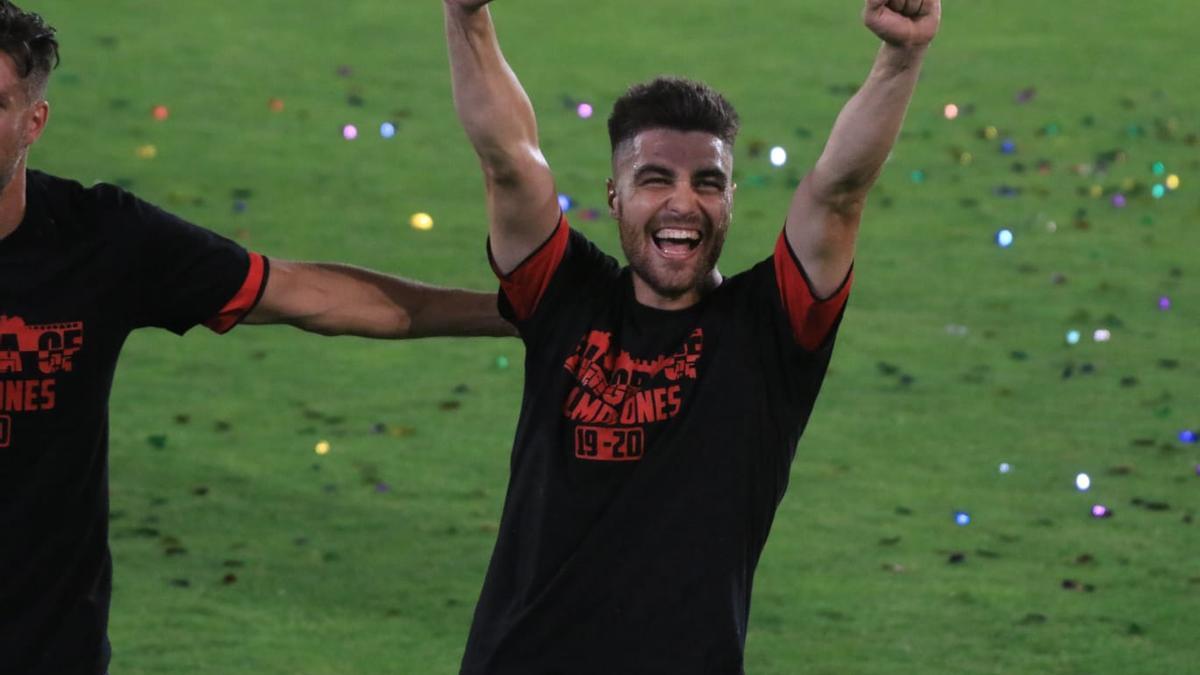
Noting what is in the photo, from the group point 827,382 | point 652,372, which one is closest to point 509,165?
point 652,372

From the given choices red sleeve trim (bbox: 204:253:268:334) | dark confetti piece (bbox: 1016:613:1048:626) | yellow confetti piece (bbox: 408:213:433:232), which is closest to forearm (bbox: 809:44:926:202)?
red sleeve trim (bbox: 204:253:268:334)

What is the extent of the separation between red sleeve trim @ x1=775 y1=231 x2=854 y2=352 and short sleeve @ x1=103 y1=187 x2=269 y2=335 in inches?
42.4

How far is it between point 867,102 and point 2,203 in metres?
1.51

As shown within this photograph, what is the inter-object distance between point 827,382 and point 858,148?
18.3ft

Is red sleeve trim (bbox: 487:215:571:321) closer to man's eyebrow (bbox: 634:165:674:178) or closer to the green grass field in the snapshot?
man's eyebrow (bbox: 634:165:674:178)

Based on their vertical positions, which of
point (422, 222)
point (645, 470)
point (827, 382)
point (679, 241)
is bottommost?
point (645, 470)

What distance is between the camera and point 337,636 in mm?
6832

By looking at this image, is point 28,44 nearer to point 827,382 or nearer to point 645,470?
point 645,470

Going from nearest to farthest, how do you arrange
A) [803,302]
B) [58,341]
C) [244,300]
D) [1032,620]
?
[803,302] < [58,341] < [244,300] < [1032,620]

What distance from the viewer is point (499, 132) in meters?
3.81

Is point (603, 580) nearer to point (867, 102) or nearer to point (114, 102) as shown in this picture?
point (867, 102)

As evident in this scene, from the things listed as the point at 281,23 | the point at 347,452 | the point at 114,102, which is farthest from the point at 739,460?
the point at 281,23

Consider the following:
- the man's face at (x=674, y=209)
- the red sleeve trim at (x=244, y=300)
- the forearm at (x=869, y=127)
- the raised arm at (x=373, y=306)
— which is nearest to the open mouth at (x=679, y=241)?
the man's face at (x=674, y=209)

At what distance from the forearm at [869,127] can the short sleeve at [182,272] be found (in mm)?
1186
